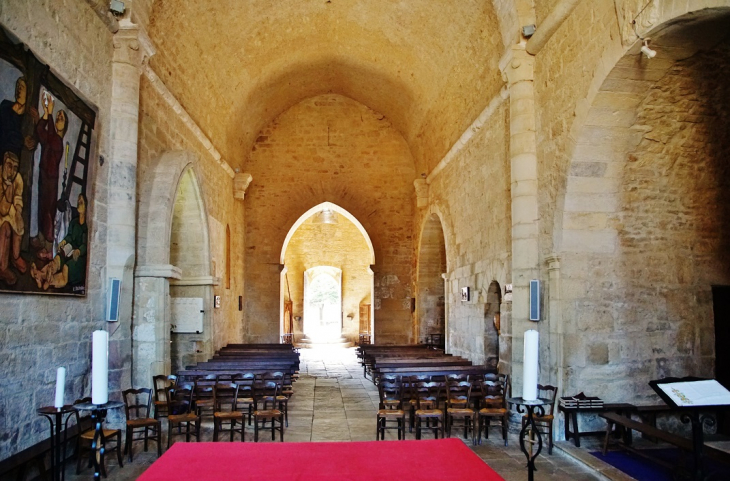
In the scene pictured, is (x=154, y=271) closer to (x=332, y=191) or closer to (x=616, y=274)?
(x=616, y=274)

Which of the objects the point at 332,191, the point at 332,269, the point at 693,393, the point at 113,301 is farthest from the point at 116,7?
the point at 332,269

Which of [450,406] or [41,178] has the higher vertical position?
[41,178]

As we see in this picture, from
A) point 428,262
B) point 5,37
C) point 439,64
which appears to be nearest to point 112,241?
point 5,37

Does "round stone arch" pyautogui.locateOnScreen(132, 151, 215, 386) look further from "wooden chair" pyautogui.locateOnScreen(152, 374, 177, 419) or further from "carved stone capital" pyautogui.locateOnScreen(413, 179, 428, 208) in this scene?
"carved stone capital" pyautogui.locateOnScreen(413, 179, 428, 208)

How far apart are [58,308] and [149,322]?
1962 millimetres

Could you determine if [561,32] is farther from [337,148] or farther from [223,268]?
[337,148]

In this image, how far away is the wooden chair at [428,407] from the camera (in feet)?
21.9

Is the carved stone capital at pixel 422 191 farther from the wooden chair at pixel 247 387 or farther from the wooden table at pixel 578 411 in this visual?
the wooden table at pixel 578 411

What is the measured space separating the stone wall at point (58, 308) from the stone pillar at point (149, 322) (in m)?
0.53

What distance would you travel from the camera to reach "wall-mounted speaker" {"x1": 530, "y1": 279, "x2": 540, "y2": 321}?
7361 mm

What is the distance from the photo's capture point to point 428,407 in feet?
23.6

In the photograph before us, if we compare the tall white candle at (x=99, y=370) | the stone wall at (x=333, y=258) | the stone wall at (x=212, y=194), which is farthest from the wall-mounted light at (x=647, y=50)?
the stone wall at (x=333, y=258)

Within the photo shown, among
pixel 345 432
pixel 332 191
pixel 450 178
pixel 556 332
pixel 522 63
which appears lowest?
pixel 345 432

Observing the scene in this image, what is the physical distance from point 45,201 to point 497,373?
266 inches
